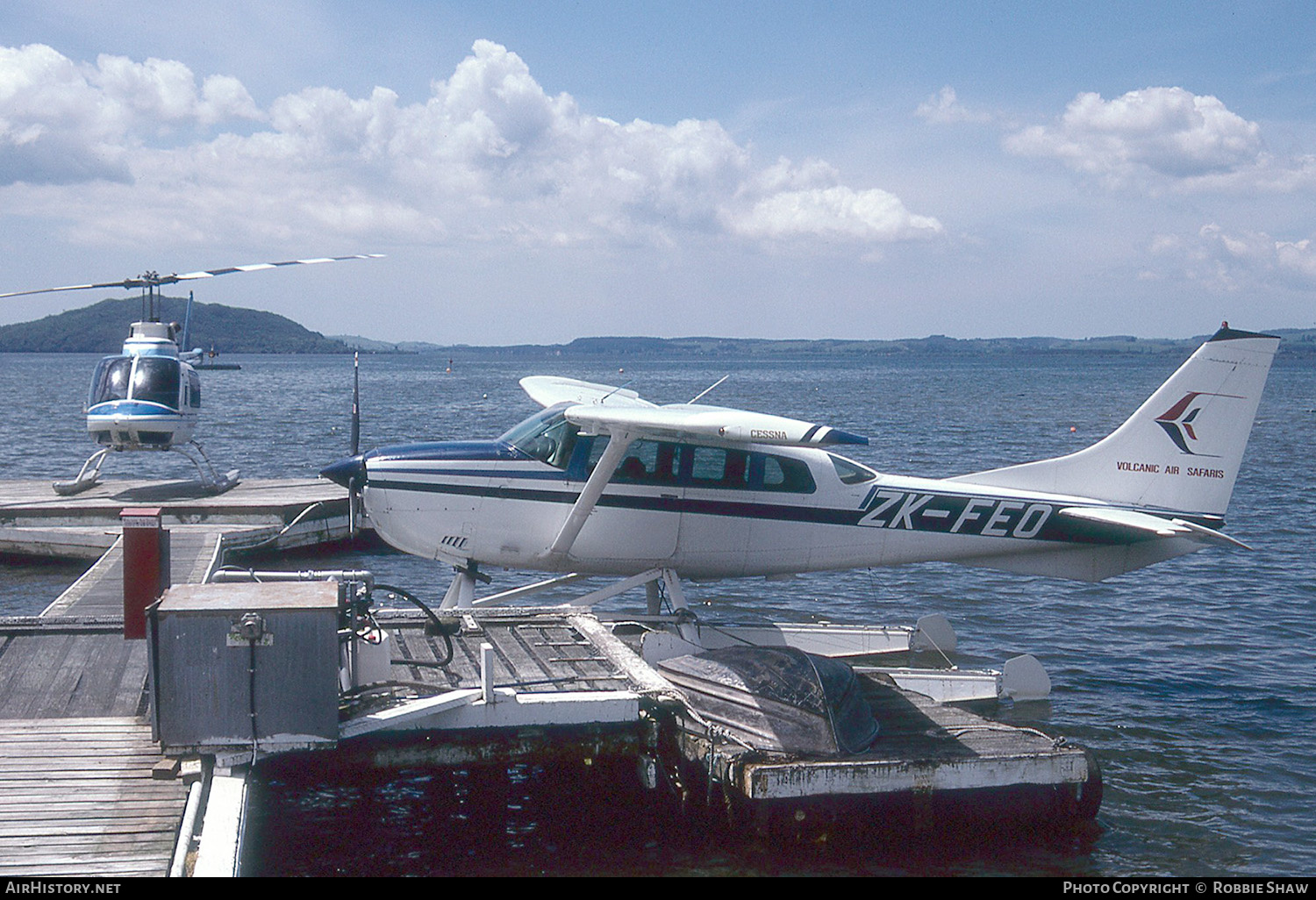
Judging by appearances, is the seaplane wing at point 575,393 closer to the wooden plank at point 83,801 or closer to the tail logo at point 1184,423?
the tail logo at point 1184,423

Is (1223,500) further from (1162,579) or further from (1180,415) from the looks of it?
(1162,579)

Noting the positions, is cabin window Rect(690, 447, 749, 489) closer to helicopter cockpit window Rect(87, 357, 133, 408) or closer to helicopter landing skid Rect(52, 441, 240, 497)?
helicopter landing skid Rect(52, 441, 240, 497)

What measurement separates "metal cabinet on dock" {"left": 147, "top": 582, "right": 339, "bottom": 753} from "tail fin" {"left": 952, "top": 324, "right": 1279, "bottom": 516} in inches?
269

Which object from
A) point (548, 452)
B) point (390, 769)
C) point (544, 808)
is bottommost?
point (544, 808)

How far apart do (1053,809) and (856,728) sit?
147 centimetres

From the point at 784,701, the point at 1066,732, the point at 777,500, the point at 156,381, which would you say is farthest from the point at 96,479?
the point at 1066,732

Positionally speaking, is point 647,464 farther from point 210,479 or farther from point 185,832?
point 210,479

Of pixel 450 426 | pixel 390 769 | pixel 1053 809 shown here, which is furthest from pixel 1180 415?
pixel 450 426

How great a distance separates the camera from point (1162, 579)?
17.6 meters

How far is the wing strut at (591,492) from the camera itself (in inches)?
399

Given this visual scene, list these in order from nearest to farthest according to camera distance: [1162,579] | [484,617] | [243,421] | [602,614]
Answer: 1. [484,617]
2. [602,614]
3. [1162,579]
4. [243,421]

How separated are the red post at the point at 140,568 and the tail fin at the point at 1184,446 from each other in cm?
738

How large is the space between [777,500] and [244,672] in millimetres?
5482

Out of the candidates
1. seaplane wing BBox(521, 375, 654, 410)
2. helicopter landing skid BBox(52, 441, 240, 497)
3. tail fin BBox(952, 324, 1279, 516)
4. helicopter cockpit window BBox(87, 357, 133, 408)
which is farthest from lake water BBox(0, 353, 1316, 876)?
seaplane wing BBox(521, 375, 654, 410)
